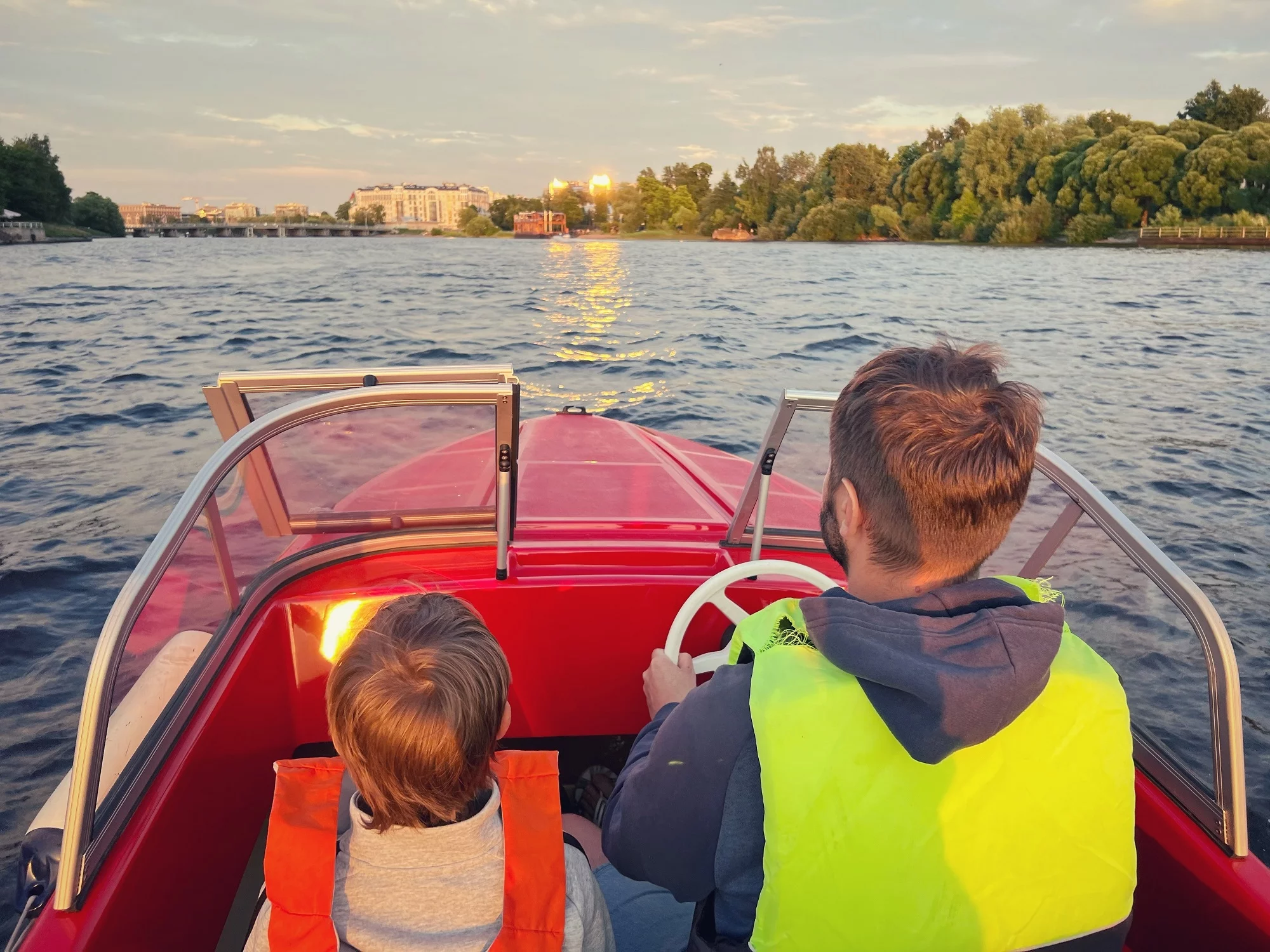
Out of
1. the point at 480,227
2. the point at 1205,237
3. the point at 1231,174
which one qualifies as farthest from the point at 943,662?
the point at 480,227

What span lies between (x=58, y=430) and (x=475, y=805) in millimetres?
10654

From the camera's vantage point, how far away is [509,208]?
121m

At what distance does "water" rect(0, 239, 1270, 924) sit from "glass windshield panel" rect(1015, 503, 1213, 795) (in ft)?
7.13

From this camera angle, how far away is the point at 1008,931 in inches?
43.4

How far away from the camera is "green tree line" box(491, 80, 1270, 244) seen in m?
46.9

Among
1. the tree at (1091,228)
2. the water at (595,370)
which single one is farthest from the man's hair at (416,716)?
the tree at (1091,228)

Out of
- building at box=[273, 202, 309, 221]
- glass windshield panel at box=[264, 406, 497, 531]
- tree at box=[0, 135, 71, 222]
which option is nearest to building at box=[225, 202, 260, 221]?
building at box=[273, 202, 309, 221]

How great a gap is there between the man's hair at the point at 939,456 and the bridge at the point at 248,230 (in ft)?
354

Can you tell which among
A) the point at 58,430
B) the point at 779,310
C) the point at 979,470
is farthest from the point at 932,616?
the point at 779,310

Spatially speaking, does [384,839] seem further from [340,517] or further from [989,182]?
[989,182]

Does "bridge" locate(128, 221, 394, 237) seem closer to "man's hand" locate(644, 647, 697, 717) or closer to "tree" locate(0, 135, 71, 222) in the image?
"tree" locate(0, 135, 71, 222)

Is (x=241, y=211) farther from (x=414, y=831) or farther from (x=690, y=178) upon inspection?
(x=414, y=831)

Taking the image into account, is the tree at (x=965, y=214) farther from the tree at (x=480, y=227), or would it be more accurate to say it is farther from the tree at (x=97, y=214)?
the tree at (x=97, y=214)

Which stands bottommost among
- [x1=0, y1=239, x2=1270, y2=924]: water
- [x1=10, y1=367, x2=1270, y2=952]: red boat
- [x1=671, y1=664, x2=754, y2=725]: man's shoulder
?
[x1=0, y1=239, x2=1270, y2=924]: water
